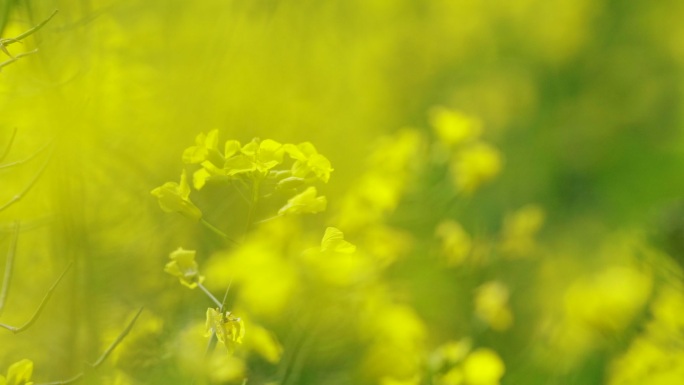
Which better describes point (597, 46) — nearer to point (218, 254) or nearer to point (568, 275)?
point (568, 275)

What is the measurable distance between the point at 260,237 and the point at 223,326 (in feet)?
1.00

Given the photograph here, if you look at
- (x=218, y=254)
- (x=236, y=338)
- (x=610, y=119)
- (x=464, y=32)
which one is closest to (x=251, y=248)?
(x=218, y=254)

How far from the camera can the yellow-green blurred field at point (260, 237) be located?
681 mm

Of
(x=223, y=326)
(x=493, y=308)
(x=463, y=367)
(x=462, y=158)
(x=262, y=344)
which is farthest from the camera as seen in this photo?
(x=462, y=158)

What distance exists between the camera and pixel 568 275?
4.69 feet

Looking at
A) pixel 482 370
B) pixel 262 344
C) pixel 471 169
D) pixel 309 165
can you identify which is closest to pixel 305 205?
pixel 309 165

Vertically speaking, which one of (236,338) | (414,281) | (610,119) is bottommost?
(236,338)

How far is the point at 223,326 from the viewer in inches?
21.9

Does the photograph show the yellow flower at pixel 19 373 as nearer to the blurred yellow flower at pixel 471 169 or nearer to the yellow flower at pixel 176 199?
the yellow flower at pixel 176 199

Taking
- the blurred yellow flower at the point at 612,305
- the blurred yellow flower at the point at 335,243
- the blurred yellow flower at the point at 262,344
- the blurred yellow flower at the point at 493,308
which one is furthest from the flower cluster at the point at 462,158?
the blurred yellow flower at the point at 335,243

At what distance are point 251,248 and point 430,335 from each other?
1.27ft

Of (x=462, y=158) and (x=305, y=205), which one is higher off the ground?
(x=462, y=158)

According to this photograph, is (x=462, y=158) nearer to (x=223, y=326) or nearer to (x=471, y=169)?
(x=471, y=169)

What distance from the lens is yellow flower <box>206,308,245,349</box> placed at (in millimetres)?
553
